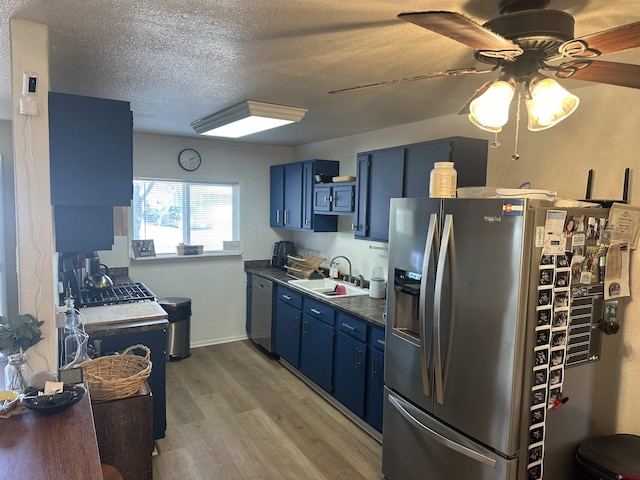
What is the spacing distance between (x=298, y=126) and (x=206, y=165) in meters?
1.54

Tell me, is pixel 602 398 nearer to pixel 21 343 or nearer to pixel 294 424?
pixel 294 424

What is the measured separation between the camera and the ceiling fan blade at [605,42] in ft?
3.67

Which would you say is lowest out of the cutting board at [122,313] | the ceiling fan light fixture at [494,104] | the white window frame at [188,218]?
the cutting board at [122,313]

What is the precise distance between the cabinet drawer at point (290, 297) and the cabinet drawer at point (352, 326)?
0.70m

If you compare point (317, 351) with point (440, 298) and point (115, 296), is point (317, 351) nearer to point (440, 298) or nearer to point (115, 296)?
point (115, 296)

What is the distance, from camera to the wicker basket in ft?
6.95

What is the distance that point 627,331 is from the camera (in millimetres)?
2305

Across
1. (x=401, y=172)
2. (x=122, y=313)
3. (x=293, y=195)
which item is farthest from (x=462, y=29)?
(x=293, y=195)

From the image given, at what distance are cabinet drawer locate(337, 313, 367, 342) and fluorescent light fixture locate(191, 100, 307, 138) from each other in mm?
1543

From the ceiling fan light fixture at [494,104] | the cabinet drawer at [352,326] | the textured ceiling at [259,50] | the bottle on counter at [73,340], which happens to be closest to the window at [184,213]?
A: the textured ceiling at [259,50]

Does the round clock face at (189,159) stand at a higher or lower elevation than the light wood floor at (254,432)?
higher

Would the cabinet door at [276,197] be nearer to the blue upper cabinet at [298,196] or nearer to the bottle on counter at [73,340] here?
the blue upper cabinet at [298,196]

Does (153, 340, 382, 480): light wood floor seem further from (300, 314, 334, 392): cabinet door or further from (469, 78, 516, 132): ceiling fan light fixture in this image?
(469, 78, 516, 132): ceiling fan light fixture

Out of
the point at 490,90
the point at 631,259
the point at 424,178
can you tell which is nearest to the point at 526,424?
the point at 631,259
